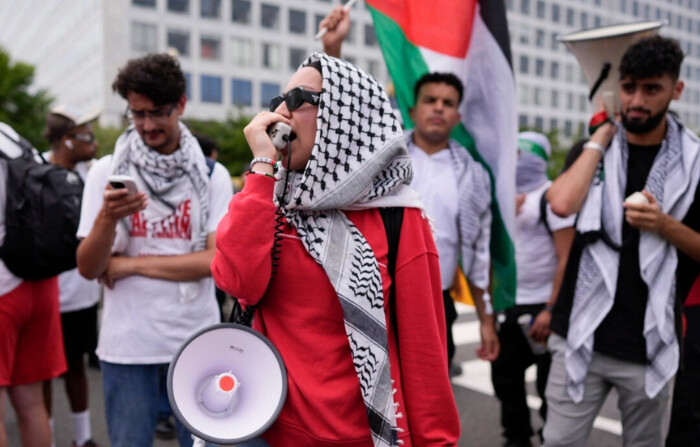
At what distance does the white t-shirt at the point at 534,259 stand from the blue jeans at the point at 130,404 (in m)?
2.54

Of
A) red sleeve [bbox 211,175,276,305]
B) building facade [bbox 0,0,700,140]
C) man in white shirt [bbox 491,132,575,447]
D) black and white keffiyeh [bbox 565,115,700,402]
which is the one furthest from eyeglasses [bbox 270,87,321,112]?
building facade [bbox 0,0,700,140]

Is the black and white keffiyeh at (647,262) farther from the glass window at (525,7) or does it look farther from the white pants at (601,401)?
the glass window at (525,7)

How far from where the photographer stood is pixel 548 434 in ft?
10.4

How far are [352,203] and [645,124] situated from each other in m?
1.88

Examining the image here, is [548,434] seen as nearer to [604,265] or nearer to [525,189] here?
[604,265]

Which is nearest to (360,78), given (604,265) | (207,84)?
(604,265)

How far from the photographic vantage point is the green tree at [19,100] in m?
40.8

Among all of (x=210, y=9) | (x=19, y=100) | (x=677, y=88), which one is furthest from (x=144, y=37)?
(x=677, y=88)

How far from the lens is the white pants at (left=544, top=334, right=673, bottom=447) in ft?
9.93

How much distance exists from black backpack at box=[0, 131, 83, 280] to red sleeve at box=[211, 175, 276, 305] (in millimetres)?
1697

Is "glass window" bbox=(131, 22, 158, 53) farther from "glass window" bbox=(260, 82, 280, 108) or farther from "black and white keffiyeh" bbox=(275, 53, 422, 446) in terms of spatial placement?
"black and white keffiyeh" bbox=(275, 53, 422, 446)

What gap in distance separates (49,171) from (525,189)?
11.0 feet

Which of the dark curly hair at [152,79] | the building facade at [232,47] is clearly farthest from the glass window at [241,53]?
the dark curly hair at [152,79]

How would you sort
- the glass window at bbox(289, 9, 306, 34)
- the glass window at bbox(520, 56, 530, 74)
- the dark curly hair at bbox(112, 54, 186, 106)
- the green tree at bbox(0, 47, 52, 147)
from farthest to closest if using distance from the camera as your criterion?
1. the glass window at bbox(520, 56, 530, 74)
2. the glass window at bbox(289, 9, 306, 34)
3. the green tree at bbox(0, 47, 52, 147)
4. the dark curly hair at bbox(112, 54, 186, 106)
